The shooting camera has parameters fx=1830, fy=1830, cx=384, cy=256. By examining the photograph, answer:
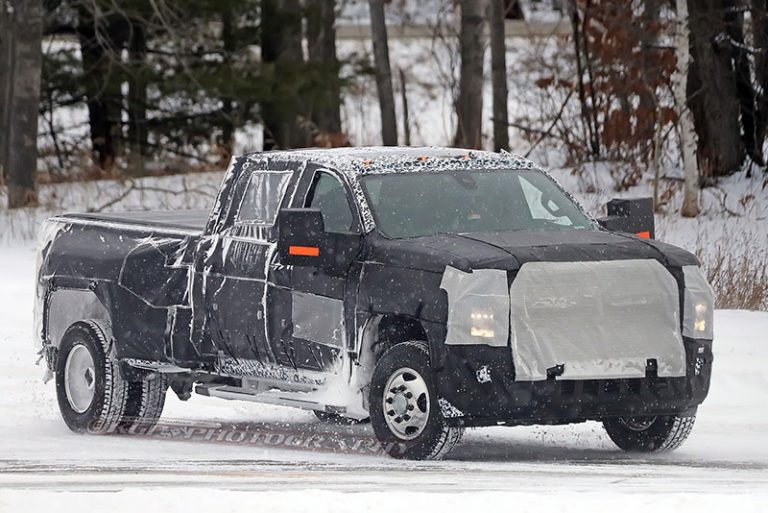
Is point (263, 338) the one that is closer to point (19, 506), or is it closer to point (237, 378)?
point (237, 378)

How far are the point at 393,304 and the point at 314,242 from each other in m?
0.69

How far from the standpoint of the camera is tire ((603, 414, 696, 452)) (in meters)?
10.6

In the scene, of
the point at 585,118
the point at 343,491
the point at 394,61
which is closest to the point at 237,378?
the point at 343,491

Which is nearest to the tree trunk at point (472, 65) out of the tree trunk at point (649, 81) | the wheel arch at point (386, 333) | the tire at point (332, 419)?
the tree trunk at point (649, 81)

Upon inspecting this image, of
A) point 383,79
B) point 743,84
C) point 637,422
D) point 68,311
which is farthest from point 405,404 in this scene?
point 383,79

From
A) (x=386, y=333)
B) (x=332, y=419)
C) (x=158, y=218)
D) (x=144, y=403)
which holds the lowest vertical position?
(x=332, y=419)

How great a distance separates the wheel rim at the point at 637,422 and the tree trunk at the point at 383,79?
24245mm

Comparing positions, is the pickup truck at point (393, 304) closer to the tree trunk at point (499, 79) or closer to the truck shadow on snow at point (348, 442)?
the truck shadow on snow at point (348, 442)

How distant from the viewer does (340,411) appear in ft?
34.5

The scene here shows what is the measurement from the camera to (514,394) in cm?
966

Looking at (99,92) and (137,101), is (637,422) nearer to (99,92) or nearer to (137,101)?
(99,92)

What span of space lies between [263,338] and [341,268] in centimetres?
85

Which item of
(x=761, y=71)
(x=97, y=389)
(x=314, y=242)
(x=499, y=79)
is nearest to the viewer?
(x=314, y=242)

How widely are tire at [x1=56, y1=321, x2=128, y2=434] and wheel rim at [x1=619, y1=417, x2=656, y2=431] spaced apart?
3329 mm
